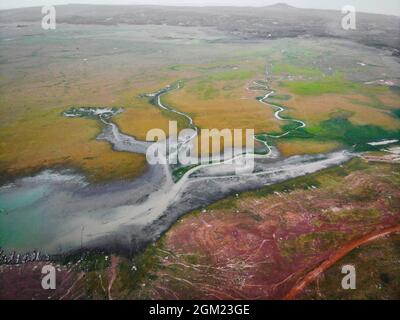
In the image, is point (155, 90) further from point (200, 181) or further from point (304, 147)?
point (200, 181)

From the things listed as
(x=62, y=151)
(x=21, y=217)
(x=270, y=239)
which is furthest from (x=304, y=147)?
(x=21, y=217)

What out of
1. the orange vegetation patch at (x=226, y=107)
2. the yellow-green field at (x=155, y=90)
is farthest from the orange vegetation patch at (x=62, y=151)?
the orange vegetation patch at (x=226, y=107)

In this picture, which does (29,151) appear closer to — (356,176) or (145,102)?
(145,102)

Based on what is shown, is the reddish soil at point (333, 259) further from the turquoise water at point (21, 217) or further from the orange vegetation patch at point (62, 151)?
the orange vegetation patch at point (62, 151)

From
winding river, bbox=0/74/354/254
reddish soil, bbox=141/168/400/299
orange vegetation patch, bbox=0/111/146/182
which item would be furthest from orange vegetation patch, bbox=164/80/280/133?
reddish soil, bbox=141/168/400/299

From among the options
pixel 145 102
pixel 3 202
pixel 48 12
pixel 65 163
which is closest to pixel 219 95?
pixel 145 102

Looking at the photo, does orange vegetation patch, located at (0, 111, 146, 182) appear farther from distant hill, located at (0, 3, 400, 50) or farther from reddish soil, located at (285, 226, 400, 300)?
distant hill, located at (0, 3, 400, 50)
